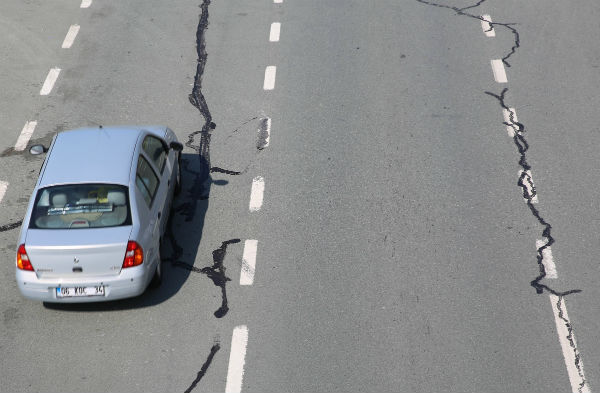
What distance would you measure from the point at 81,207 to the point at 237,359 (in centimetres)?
266

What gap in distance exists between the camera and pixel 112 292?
10.6 meters

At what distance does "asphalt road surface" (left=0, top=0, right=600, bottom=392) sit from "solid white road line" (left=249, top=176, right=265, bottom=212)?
0.04 meters

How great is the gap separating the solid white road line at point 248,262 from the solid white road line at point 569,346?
149 inches

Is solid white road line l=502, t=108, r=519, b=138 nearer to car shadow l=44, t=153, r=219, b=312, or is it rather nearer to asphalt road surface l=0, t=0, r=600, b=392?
asphalt road surface l=0, t=0, r=600, b=392

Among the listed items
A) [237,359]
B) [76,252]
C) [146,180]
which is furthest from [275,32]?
[237,359]

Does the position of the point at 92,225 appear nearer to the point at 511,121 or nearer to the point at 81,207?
the point at 81,207

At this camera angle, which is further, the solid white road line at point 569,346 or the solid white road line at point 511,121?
the solid white road line at point 511,121

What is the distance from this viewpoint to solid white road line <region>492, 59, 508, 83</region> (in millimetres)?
16078

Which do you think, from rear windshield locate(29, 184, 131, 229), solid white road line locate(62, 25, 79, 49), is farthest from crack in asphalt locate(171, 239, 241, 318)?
solid white road line locate(62, 25, 79, 49)

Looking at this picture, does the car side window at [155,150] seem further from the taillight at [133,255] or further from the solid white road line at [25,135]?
the solid white road line at [25,135]

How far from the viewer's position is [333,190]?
13.2 m

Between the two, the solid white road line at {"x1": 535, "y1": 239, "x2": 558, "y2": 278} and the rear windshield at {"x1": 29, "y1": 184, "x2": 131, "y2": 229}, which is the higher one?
the rear windshield at {"x1": 29, "y1": 184, "x2": 131, "y2": 229}

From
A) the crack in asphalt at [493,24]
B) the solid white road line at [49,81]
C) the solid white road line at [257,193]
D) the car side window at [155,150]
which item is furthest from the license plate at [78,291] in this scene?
the crack in asphalt at [493,24]

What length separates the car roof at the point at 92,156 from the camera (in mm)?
11094
